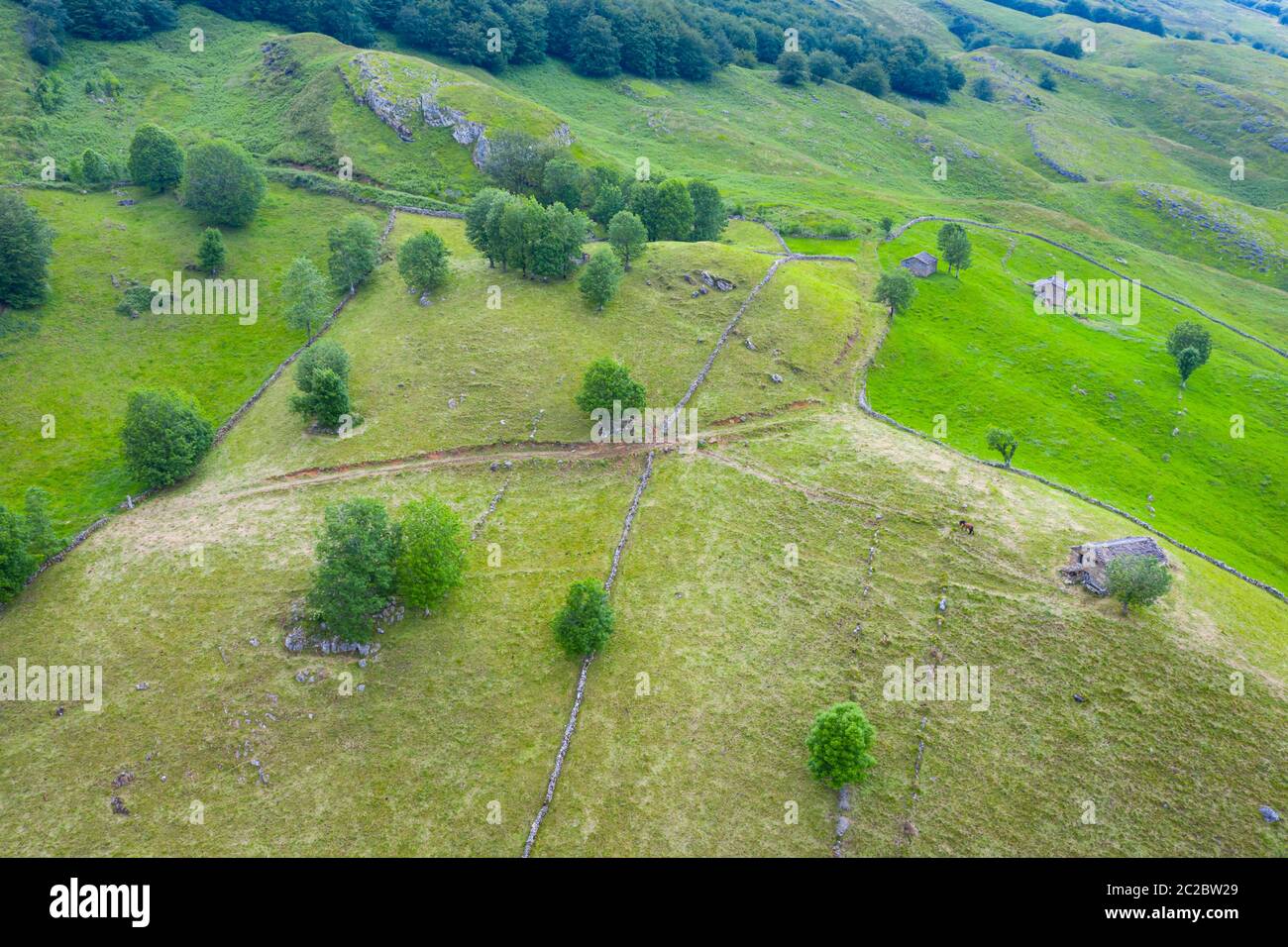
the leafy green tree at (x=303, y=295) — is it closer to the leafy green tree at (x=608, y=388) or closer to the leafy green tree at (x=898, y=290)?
the leafy green tree at (x=608, y=388)

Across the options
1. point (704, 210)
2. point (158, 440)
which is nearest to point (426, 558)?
point (158, 440)

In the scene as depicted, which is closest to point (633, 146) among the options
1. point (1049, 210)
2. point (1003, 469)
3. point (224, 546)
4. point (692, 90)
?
point (692, 90)

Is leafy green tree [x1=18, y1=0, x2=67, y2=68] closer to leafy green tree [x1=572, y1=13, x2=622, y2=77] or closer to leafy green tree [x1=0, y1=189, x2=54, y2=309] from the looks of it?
leafy green tree [x1=0, y1=189, x2=54, y2=309]

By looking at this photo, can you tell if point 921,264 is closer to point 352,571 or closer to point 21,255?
point 352,571

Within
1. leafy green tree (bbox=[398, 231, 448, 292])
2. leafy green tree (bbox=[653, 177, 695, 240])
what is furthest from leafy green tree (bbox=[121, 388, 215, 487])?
leafy green tree (bbox=[653, 177, 695, 240])

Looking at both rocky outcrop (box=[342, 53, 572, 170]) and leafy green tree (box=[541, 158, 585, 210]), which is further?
rocky outcrop (box=[342, 53, 572, 170])

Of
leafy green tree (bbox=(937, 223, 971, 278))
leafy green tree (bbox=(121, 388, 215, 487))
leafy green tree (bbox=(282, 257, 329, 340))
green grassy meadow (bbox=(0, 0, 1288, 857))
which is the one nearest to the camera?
green grassy meadow (bbox=(0, 0, 1288, 857))
